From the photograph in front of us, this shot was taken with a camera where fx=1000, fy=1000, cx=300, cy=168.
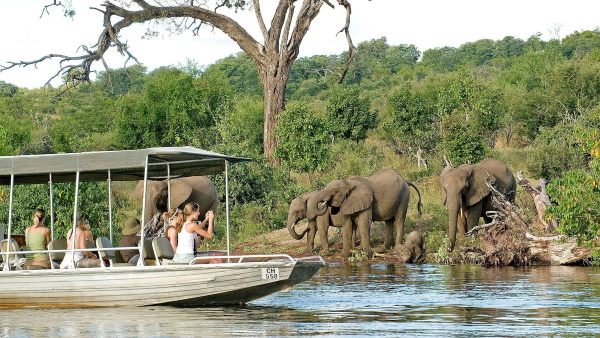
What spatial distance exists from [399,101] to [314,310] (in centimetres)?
2435

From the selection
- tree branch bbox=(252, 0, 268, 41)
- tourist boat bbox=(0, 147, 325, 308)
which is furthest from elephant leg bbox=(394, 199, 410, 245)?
tree branch bbox=(252, 0, 268, 41)

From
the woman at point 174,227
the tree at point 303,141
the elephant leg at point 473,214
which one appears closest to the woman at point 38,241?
the woman at point 174,227

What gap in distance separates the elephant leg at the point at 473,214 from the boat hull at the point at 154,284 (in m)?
10.5

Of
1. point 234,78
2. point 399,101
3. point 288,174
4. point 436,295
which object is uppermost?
point 234,78

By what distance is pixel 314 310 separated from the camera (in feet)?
46.3

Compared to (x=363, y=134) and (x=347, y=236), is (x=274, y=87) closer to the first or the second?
(x=363, y=134)

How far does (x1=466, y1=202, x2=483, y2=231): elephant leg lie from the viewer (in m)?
24.0

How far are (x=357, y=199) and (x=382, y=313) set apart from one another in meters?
10.1

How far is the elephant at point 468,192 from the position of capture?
23.2 m

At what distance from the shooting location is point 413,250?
2225 centimetres

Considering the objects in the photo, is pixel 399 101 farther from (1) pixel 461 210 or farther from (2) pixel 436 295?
(2) pixel 436 295

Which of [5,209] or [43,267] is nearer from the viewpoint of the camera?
[43,267]

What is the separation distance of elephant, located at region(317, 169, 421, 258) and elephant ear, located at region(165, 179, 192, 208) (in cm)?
313

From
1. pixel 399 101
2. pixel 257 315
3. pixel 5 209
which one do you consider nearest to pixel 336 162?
pixel 399 101
